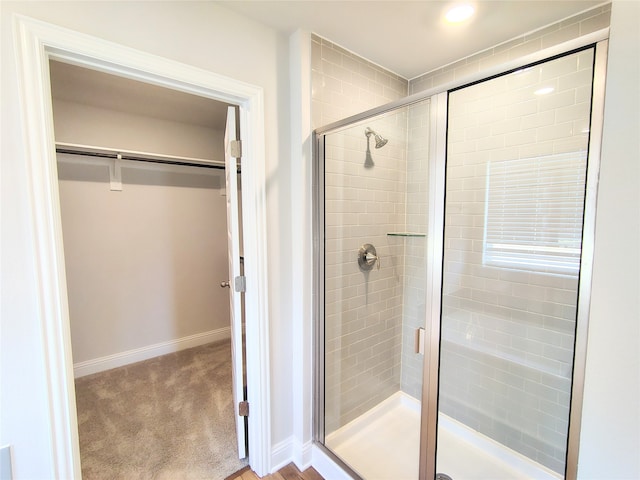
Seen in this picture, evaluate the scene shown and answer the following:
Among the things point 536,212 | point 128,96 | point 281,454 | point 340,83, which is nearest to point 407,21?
point 340,83

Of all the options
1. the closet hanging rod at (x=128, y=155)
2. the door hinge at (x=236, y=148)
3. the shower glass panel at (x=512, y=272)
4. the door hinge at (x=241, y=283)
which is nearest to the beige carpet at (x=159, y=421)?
the door hinge at (x=241, y=283)

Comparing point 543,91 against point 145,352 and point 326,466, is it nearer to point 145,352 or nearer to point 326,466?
point 326,466

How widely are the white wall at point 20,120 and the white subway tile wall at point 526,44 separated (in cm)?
109

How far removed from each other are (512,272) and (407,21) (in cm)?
153

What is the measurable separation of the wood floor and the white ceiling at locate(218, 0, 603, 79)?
2.46 meters

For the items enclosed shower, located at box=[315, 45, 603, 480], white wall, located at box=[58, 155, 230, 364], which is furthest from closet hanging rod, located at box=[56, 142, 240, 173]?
enclosed shower, located at box=[315, 45, 603, 480]

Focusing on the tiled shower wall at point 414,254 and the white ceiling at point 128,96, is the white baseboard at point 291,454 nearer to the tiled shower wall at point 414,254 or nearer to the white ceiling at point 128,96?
the tiled shower wall at point 414,254

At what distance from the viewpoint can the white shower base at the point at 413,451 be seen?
1.71m

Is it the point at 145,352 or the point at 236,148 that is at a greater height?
the point at 236,148

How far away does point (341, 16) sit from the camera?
1460 mm

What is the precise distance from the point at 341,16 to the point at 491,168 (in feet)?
4.03

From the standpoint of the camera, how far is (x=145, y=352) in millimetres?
2951

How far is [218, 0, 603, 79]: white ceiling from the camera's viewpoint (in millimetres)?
1393

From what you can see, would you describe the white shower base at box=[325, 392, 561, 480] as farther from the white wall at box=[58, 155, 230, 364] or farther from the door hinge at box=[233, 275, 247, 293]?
the white wall at box=[58, 155, 230, 364]
